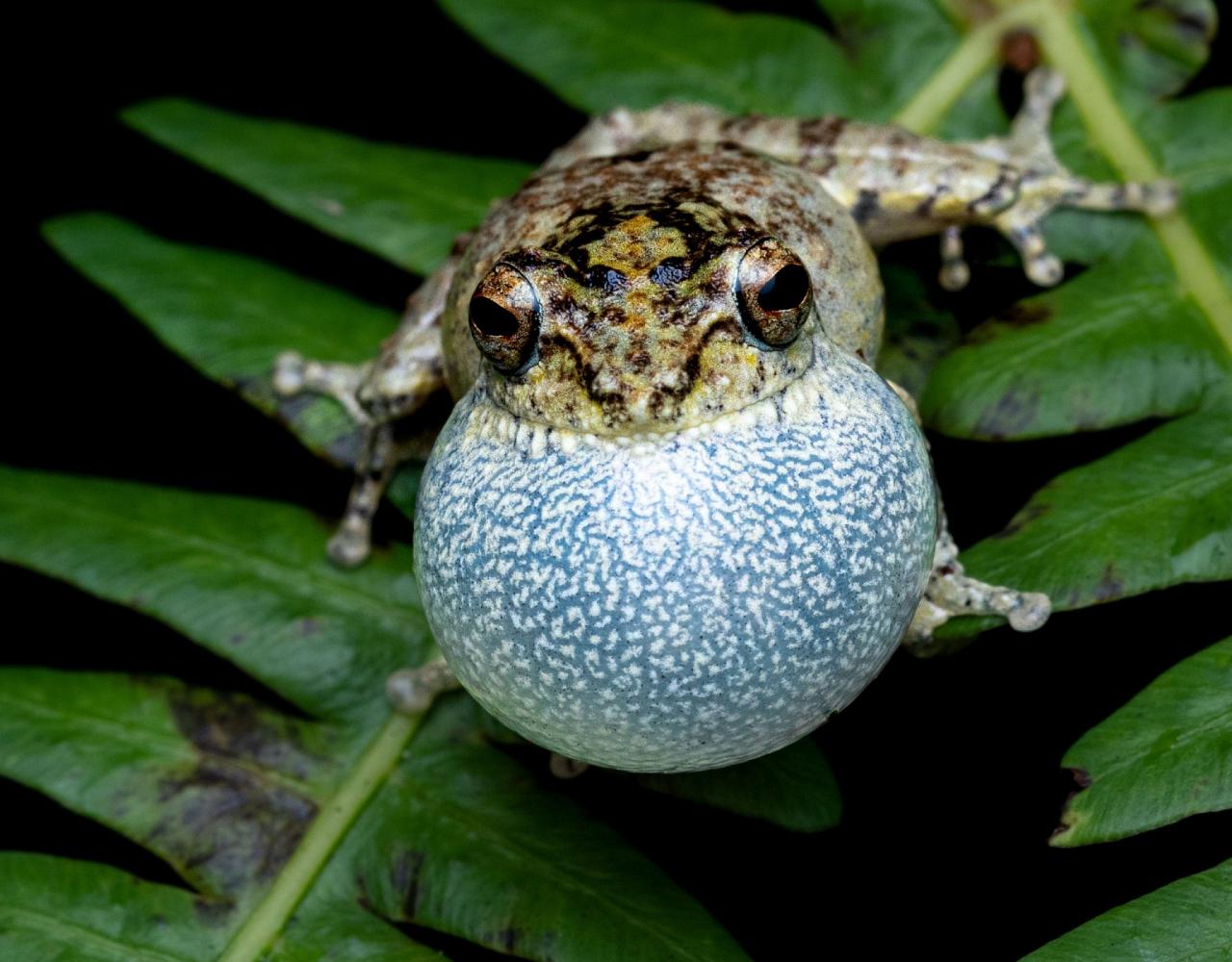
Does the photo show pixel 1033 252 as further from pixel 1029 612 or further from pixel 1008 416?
pixel 1029 612

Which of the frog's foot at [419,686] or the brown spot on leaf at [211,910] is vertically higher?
the frog's foot at [419,686]

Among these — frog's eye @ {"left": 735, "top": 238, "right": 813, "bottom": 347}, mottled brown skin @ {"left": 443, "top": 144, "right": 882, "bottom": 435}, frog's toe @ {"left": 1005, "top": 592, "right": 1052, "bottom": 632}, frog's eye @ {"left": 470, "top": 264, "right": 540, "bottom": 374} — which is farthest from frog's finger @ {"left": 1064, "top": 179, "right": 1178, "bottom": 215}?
frog's eye @ {"left": 470, "top": 264, "right": 540, "bottom": 374}

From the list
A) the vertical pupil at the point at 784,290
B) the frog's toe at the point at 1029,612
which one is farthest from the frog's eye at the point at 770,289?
the frog's toe at the point at 1029,612

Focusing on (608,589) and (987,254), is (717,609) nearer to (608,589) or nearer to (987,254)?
(608,589)

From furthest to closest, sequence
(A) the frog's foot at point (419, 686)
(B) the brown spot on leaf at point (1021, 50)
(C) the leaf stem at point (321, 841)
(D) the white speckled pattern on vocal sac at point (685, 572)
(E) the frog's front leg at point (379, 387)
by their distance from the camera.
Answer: (B) the brown spot on leaf at point (1021, 50)
(E) the frog's front leg at point (379, 387)
(A) the frog's foot at point (419, 686)
(C) the leaf stem at point (321, 841)
(D) the white speckled pattern on vocal sac at point (685, 572)

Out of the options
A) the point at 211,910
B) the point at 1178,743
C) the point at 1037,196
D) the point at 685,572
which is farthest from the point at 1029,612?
the point at 211,910

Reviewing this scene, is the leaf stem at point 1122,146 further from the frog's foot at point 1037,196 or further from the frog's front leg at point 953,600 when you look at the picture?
the frog's front leg at point 953,600

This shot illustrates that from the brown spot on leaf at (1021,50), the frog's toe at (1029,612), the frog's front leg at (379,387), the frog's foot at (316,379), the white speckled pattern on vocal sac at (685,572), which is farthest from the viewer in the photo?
the brown spot on leaf at (1021,50)
